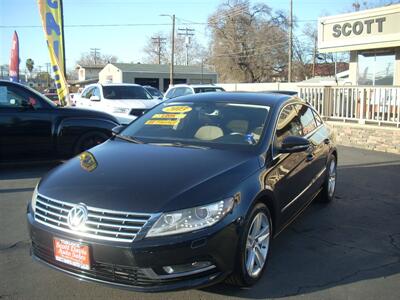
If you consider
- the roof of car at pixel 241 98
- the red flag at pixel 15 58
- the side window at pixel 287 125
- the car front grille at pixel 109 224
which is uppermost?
the red flag at pixel 15 58

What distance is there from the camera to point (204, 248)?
3.09 m

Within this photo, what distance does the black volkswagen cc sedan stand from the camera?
3.04m

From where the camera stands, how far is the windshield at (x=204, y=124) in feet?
14.6

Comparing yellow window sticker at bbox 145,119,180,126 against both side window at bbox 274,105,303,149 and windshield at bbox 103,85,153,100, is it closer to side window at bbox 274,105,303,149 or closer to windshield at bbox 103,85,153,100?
side window at bbox 274,105,303,149

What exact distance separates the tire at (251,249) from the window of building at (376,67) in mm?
14295

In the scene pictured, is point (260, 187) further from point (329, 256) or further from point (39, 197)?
point (39, 197)

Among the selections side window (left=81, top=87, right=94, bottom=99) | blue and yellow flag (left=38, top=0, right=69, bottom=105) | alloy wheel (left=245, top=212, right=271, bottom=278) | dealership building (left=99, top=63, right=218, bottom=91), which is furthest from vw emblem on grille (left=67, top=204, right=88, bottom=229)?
dealership building (left=99, top=63, right=218, bottom=91)

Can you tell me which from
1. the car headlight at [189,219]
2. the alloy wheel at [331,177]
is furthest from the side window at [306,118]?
the car headlight at [189,219]

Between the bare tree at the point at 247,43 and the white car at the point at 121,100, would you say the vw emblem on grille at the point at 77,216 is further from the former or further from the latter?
the bare tree at the point at 247,43

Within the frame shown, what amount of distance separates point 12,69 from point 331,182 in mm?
25458

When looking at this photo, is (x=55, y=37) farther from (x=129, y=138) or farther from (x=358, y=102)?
(x=129, y=138)

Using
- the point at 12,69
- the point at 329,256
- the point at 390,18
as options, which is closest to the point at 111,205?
the point at 329,256

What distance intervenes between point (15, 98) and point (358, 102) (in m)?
9.13

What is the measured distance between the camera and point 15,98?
315 inches
